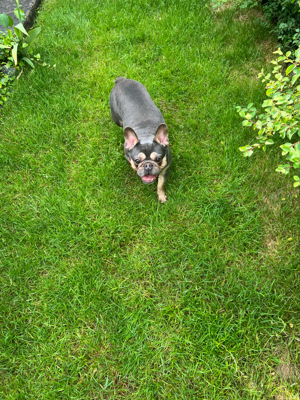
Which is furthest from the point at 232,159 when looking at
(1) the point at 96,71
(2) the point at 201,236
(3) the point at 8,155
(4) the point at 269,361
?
(3) the point at 8,155

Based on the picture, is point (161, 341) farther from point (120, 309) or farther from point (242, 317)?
point (242, 317)

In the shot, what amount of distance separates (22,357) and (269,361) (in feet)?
7.70

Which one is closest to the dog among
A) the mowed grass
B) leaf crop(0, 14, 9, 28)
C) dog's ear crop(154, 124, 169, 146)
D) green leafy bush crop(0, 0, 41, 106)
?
dog's ear crop(154, 124, 169, 146)

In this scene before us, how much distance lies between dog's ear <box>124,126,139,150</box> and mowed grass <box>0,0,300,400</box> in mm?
671

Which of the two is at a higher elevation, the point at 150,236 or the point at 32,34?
the point at 32,34

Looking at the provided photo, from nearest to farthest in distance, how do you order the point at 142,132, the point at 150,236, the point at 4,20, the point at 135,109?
1. the point at 150,236
2. the point at 142,132
3. the point at 135,109
4. the point at 4,20

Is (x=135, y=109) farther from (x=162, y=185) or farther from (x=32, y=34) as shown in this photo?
(x=32, y=34)

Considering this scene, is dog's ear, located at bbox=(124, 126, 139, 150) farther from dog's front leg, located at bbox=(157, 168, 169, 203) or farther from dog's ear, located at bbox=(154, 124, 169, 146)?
dog's front leg, located at bbox=(157, 168, 169, 203)

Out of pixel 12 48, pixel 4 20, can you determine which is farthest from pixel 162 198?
pixel 4 20

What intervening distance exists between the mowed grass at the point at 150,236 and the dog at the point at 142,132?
403mm

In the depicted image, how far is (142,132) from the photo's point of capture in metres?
3.37

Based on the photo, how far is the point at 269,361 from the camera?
246cm

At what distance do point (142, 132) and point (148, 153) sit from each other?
1.68 ft

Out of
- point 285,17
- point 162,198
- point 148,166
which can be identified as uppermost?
point 285,17
